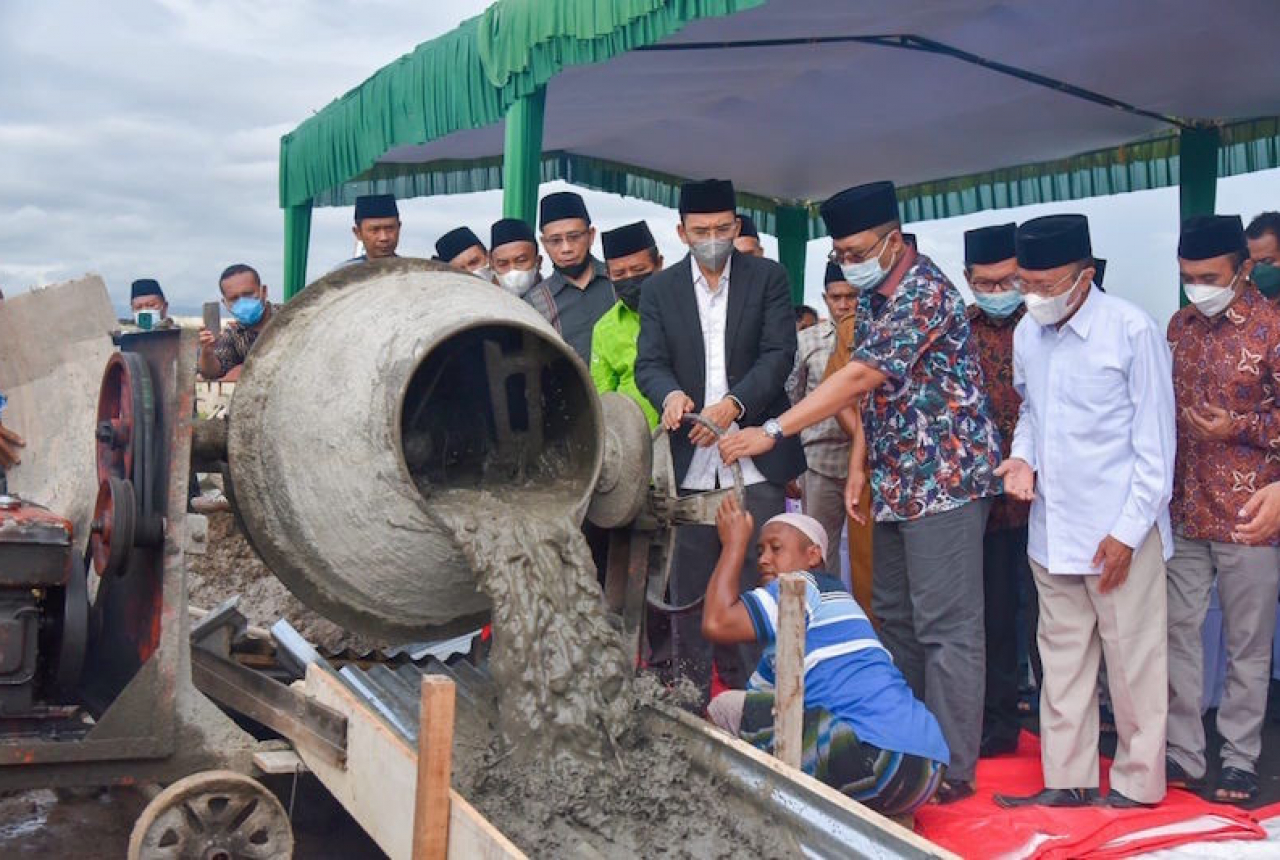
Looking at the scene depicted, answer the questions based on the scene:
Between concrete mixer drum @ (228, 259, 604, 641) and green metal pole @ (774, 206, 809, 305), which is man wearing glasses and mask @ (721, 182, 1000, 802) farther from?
green metal pole @ (774, 206, 809, 305)

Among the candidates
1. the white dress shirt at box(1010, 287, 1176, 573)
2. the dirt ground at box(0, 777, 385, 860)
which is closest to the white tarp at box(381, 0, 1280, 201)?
the white dress shirt at box(1010, 287, 1176, 573)

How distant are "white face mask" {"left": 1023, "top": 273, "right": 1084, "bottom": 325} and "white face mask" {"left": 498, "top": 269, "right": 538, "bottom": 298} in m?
2.39

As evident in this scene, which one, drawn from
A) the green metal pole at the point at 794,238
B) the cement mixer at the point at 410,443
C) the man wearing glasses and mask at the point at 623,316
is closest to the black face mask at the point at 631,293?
the man wearing glasses and mask at the point at 623,316

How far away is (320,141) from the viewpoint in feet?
31.2

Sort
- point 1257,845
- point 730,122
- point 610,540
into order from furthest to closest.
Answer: point 730,122
point 610,540
point 1257,845

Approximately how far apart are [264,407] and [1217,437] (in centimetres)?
297

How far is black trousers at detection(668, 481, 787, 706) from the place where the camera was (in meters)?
4.58

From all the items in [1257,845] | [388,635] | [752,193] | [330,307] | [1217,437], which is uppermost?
[752,193]

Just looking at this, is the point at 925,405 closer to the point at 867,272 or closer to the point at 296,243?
the point at 867,272

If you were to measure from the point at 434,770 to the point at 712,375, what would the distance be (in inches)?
88.4

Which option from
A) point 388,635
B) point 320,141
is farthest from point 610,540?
point 320,141

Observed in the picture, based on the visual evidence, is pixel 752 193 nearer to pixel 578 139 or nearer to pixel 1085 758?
pixel 578 139

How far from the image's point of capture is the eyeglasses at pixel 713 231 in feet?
15.2

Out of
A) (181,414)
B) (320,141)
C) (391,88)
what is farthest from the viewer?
(320,141)
